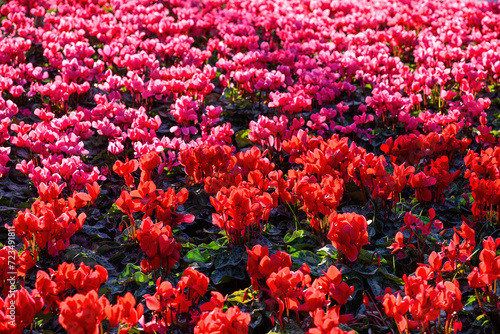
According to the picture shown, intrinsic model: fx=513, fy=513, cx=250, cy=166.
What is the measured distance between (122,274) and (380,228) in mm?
1699

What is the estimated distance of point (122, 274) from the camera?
2922 millimetres

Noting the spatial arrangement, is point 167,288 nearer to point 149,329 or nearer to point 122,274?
point 149,329

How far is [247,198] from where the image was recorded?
2.91m

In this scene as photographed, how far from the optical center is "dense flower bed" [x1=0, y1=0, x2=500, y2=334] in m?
2.37

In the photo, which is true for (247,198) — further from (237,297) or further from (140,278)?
(140,278)

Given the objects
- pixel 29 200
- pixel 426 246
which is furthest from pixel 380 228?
pixel 29 200

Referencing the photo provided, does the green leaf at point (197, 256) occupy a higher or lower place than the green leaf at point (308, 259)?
lower

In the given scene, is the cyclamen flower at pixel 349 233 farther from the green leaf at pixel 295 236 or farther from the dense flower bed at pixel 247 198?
the green leaf at pixel 295 236

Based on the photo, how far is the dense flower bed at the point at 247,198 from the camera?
2365 mm

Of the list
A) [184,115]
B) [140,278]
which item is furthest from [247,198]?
[184,115]

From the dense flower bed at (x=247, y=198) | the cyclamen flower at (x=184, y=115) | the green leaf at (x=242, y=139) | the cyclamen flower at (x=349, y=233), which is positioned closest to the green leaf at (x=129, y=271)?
the dense flower bed at (x=247, y=198)

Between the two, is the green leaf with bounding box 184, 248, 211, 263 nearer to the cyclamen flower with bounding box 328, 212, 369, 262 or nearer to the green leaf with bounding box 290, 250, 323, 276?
the green leaf with bounding box 290, 250, 323, 276

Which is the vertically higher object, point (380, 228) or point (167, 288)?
point (167, 288)

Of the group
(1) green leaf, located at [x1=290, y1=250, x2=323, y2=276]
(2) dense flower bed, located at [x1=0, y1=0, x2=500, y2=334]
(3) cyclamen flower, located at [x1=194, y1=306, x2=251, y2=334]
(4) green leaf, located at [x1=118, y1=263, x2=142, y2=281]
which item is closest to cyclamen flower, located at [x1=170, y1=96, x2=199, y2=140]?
(2) dense flower bed, located at [x1=0, y1=0, x2=500, y2=334]
